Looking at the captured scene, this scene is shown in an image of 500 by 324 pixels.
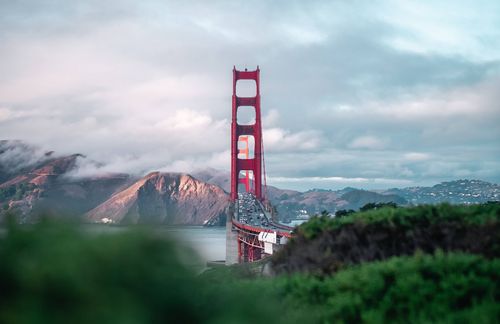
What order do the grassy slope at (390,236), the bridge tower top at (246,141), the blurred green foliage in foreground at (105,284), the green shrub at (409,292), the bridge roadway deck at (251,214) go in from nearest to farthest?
the blurred green foliage in foreground at (105,284) < the green shrub at (409,292) < the grassy slope at (390,236) < the bridge roadway deck at (251,214) < the bridge tower top at (246,141)

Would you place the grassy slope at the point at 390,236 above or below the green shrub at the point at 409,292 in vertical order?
above

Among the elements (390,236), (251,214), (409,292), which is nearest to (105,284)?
(409,292)

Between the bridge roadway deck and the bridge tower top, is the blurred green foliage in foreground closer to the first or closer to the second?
the bridge roadway deck

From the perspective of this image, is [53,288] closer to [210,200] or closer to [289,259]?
[289,259]

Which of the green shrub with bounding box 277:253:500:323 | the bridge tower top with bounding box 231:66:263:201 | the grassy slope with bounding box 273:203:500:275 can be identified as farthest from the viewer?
the bridge tower top with bounding box 231:66:263:201

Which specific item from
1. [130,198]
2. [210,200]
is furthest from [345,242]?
[210,200]

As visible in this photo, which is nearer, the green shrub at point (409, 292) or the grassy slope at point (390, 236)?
the green shrub at point (409, 292)

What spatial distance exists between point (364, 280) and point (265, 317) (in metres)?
3.08

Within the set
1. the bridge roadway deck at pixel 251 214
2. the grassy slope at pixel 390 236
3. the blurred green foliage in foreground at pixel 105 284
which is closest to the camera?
the blurred green foliage in foreground at pixel 105 284

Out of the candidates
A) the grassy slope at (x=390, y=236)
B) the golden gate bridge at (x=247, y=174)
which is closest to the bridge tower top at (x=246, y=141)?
the golden gate bridge at (x=247, y=174)

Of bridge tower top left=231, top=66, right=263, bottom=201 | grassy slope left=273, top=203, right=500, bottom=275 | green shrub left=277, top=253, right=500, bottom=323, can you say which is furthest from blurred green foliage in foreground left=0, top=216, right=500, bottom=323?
bridge tower top left=231, top=66, right=263, bottom=201

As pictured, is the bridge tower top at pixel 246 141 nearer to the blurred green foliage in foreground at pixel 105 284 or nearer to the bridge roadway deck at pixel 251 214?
the bridge roadway deck at pixel 251 214

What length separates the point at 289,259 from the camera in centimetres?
905

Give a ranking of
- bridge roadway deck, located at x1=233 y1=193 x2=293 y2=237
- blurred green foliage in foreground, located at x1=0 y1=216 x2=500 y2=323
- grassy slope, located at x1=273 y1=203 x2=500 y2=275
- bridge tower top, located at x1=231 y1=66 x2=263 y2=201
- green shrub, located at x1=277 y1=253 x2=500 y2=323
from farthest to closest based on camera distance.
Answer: bridge tower top, located at x1=231 y1=66 x2=263 y2=201
bridge roadway deck, located at x1=233 y1=193 x2=293 y2=237
grassy slope, located at x1=273 y1=203 x2=500 y2=275
green shrub, located at x1=277 y1=253 x2=500 y2=323
blurred green foliage in foreground, located at x1=0 y1=216 x2=500 y2=323
